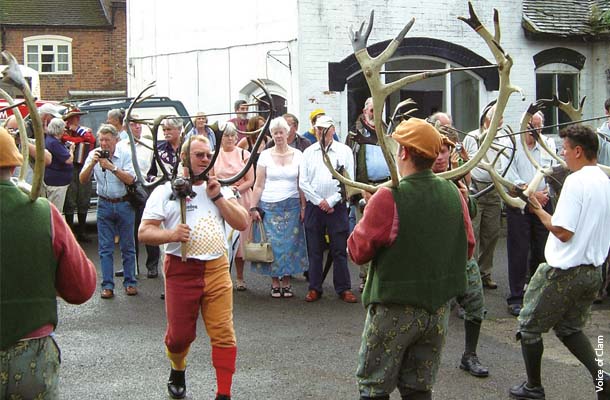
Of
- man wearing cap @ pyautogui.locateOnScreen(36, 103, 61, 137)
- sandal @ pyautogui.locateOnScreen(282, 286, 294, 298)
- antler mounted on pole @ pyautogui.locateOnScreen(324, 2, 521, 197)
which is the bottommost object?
sandal @ pyautogui.locateOnScreen(282, 286, 294, 298)

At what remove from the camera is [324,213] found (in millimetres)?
9305

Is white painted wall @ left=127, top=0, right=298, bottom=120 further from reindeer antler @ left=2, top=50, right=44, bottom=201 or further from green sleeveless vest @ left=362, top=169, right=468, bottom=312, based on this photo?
reindeer antler @ left=2, top=50, right=44, bottom=201

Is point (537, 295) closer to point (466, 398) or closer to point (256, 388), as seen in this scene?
point (466, 398)

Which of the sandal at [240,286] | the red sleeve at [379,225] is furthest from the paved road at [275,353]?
the red sleeve at [379,225]

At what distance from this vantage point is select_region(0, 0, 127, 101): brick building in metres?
29.9

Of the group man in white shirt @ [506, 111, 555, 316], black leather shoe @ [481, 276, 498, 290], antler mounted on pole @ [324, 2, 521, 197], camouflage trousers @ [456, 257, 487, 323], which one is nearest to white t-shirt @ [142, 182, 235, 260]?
antler mounted on pole @ [324, 2, 521, 197]

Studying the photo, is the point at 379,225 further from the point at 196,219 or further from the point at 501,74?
the point at 196,219

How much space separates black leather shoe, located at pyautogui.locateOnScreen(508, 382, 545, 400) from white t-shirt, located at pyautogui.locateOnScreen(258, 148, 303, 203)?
4124 millimetres

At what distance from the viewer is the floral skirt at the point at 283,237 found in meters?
9.45

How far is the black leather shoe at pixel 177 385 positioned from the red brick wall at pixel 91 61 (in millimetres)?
25161

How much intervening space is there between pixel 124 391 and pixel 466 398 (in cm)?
256

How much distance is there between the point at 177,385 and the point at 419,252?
7.79 feet

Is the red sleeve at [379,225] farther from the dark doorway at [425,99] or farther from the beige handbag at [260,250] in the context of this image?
the dark doorway at [425,99]

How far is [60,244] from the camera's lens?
393 centimetres
